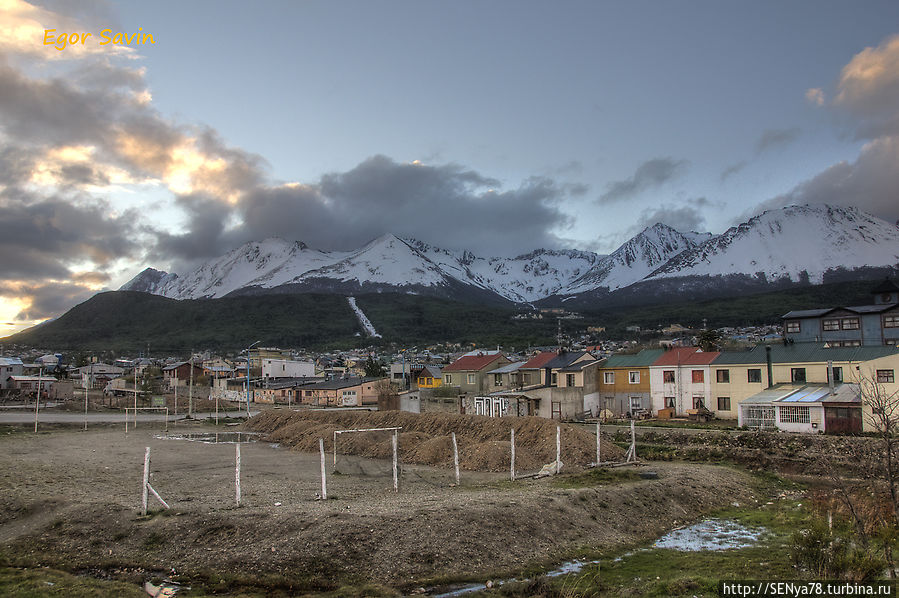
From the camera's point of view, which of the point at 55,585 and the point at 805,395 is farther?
the point at 805,395

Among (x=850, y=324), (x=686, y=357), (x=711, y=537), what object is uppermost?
(x=850, y=324)

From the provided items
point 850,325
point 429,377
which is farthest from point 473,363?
point 850,325

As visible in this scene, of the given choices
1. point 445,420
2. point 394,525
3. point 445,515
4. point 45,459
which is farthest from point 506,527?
point 45,459

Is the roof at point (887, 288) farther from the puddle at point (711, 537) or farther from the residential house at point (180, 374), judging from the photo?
the residential house at point (180, 374)

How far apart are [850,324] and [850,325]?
4.7 inches

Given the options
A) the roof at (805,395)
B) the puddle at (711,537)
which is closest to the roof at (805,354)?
the roof at (805,395)

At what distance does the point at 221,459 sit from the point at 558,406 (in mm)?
32218

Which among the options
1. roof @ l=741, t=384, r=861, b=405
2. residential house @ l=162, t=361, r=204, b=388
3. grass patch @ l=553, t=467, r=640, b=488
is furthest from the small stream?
residential house @ l=162, t=361, r=204, b=388

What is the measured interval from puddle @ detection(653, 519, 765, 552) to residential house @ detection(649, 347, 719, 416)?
37.8 meters

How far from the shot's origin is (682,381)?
2295 inches

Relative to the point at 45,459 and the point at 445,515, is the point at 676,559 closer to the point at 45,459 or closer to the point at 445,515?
the point at 445,515

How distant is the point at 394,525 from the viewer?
55.6 ft

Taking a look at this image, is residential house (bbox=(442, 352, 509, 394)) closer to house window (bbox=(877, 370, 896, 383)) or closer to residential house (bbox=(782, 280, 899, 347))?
residential house (bbox=(782, 280, 899, 347))

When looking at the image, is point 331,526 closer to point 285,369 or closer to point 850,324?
point 850,324
